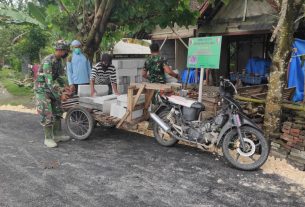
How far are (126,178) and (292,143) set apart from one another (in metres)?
2.87

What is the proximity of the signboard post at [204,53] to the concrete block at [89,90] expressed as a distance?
1979 millimetres

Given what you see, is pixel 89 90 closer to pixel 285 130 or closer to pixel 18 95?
pixel 285 130

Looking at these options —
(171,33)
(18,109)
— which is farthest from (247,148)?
(171,33)

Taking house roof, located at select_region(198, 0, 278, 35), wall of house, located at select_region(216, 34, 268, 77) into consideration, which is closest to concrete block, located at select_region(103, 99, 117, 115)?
house roof, located at select_region(198, 0, 278, 35)

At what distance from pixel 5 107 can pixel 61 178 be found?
23.2 ft

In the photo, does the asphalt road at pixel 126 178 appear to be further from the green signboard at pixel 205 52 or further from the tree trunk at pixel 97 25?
the tree trunk at pixel 97 25

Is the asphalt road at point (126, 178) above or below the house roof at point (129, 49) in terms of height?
below

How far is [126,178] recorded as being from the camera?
4.79 metres

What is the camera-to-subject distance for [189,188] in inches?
176

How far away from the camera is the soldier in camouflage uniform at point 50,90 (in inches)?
244

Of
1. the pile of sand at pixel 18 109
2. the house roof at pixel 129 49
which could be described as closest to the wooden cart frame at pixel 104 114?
the pile of sand at pixel 18 109

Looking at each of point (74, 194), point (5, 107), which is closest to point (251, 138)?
point (74, 194)

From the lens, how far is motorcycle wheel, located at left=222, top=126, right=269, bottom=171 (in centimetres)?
500

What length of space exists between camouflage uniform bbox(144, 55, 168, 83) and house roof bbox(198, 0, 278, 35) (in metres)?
4.34
